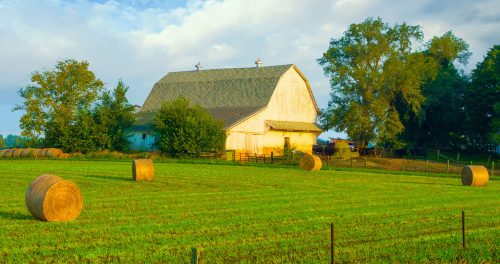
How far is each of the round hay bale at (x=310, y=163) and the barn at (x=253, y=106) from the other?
16059 millimetres

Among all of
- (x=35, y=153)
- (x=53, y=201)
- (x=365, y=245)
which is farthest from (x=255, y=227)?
(x=35, y=153)

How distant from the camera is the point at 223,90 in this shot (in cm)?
6688

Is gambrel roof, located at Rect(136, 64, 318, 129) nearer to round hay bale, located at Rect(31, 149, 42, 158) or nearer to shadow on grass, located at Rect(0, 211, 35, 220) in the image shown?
round hay bale, located at Rect(31, 149, 42, 158)

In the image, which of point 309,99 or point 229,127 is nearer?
point 229,127

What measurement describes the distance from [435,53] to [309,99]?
723 inches

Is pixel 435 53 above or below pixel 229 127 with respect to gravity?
above

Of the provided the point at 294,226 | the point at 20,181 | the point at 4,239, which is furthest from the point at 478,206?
the point at 20,181

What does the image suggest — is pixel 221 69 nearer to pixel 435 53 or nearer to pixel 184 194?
pixel 435 53

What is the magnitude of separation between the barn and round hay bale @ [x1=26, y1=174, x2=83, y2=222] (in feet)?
131

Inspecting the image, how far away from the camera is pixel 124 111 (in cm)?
6212

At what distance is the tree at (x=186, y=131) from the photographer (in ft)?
176

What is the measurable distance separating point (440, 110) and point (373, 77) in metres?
10.5

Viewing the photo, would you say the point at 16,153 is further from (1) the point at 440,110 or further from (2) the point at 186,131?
(1) the point at 440,110

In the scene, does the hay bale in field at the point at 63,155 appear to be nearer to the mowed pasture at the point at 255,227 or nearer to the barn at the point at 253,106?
the barn at the point at 253,106
